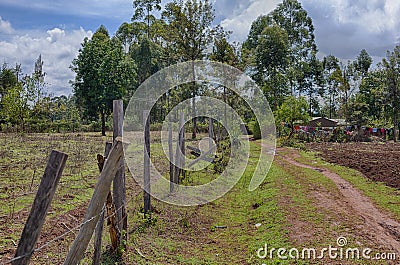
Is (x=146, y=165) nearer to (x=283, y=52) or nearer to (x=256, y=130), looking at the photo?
(x=256, y=130)

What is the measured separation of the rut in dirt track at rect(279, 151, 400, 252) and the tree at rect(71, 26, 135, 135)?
76.6 ft

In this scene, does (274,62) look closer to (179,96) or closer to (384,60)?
(384,60)

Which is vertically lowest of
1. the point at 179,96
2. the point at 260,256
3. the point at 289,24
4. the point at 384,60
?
the point at 260,256

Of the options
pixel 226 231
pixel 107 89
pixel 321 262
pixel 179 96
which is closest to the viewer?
pixel 321 262

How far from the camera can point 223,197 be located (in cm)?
921

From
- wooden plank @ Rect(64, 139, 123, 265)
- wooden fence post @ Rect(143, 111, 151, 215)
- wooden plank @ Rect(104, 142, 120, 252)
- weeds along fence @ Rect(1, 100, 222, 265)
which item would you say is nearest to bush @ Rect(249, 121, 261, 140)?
wooden fence post @ Rect(143, 111, 151, 215)

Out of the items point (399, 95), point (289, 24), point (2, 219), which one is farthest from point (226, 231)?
point (289, 24)

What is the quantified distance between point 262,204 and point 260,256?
9.12 feet

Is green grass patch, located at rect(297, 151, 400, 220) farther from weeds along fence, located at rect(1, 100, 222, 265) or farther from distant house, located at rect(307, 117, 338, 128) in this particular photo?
distant house, located at rect(307, 117, 338, 128)

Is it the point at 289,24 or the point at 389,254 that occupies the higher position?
the point at 289,24

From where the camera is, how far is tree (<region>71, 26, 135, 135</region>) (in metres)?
29.5

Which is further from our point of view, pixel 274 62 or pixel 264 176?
pixel 274 62

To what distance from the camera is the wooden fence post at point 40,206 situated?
2.04 meters

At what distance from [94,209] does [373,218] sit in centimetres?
571
